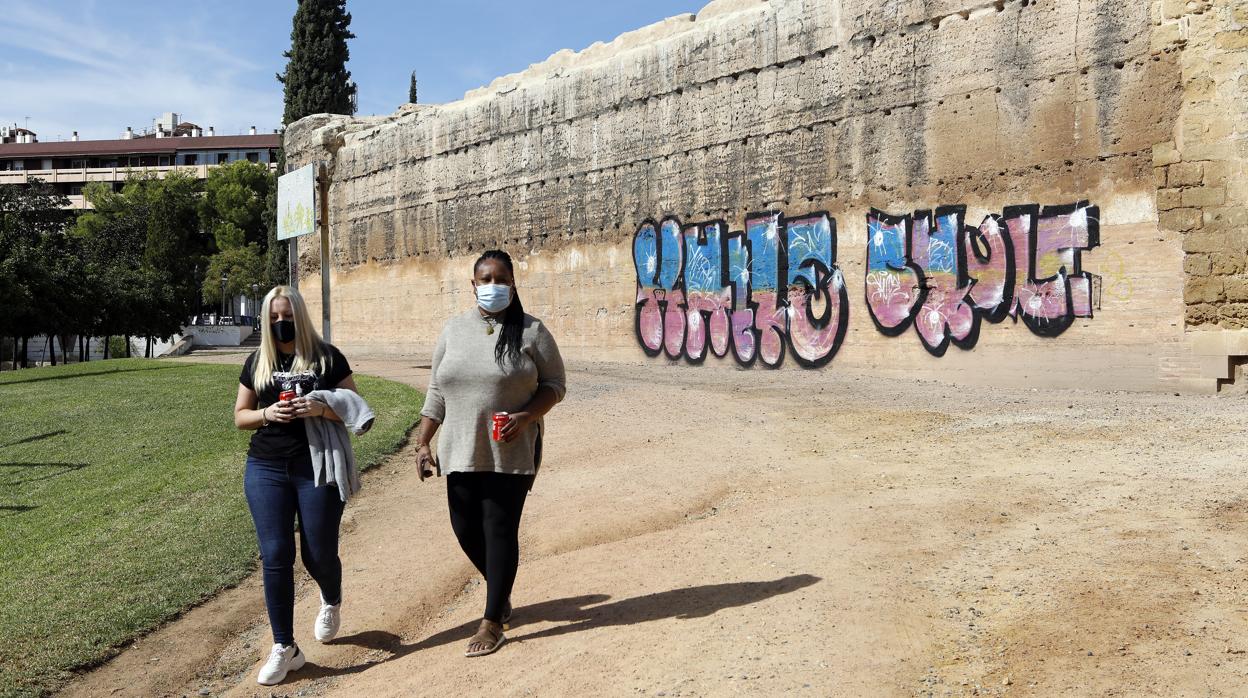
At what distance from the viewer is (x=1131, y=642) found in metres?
4.01

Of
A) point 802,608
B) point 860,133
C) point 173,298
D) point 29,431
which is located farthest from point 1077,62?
point 173,298

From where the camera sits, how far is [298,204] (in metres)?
18.1

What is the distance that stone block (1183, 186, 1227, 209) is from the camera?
11961 mm

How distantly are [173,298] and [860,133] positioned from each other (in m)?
41.9

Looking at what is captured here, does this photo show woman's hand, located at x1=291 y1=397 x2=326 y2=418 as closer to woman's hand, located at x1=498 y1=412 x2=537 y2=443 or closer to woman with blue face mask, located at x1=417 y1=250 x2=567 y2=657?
woman with blue face mask, located at x1=417 y1=250 x2=567 y2=657

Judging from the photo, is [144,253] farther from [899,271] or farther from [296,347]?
[296,347]

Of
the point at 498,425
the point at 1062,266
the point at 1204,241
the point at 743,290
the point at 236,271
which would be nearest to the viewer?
the point at 498,425

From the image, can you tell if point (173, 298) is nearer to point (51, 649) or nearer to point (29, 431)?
point (29, 431)

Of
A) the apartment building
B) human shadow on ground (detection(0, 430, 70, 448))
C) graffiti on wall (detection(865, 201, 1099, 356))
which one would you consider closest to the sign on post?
human shadow on ground (detection(0, 430, 70, 448))

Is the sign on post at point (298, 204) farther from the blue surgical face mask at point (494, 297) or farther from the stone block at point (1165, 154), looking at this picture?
the blue surgical face mask at point (494, 297)

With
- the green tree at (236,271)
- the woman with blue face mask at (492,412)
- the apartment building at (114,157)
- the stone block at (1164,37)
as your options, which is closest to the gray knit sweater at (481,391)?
the woman with blue face mask at (492,412)

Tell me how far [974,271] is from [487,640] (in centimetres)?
1133

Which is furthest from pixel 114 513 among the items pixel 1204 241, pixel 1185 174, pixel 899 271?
pixel 1185 174

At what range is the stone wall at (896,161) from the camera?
40.4 feet
